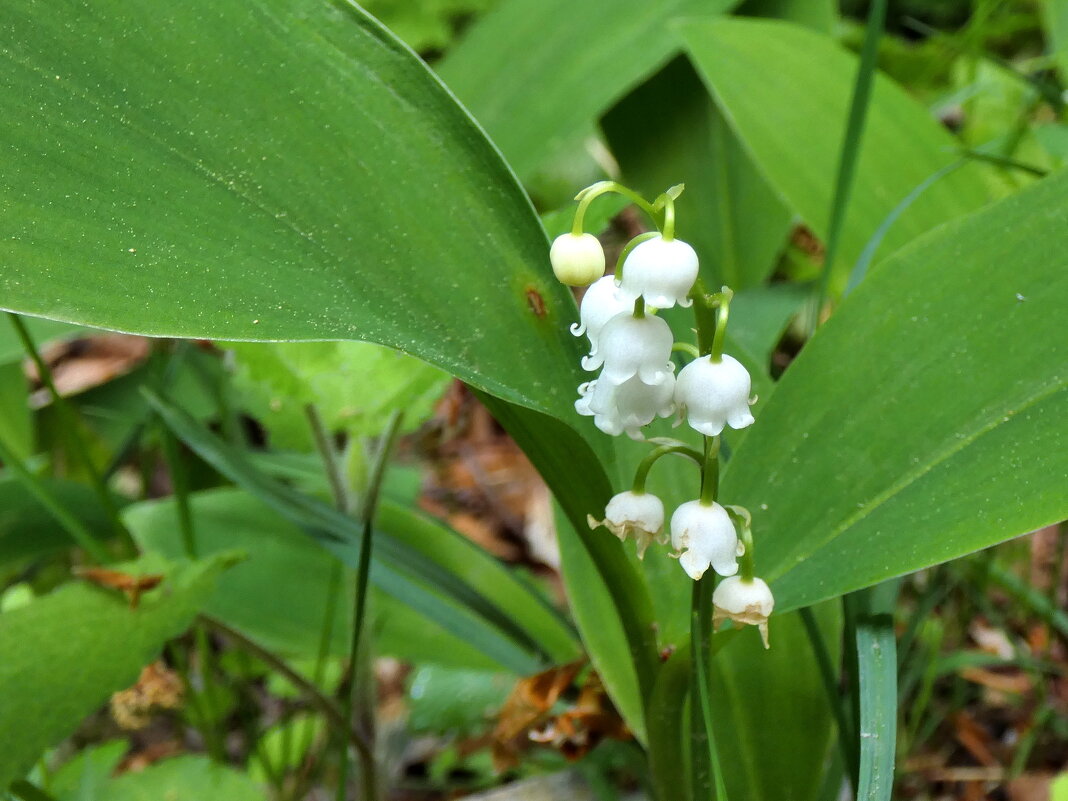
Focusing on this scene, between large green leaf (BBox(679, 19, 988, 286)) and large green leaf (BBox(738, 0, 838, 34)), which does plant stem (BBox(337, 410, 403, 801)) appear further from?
large green leaf (BBox(738, 0, 838, 34))

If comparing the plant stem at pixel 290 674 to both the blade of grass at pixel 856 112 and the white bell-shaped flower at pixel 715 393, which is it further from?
the blade of grass at pixel 856 112

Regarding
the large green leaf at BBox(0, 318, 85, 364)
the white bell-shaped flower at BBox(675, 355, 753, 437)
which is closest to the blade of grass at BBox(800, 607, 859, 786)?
the white bell-shaped flower at BBox(675, 355, 753, 437)

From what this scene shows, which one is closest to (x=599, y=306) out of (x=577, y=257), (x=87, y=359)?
(x=577, y=257)

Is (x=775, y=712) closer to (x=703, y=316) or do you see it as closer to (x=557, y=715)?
(x=557, y=715)

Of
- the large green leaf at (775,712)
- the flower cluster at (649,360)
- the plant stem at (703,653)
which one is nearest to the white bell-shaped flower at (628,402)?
the flower cluster at (649,360)

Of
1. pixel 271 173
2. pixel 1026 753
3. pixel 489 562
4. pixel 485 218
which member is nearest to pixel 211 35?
pixel 271 173

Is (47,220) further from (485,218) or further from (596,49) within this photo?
(596,49)
